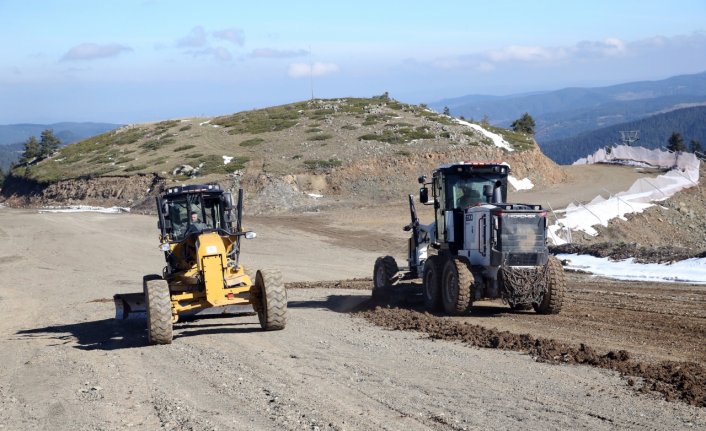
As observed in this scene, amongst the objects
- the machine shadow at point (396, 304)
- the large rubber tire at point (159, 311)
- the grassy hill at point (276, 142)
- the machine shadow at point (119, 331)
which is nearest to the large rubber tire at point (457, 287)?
the machine shadow at point (396, 304)

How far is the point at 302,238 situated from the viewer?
3947cm

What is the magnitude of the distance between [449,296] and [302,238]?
23.2 metres

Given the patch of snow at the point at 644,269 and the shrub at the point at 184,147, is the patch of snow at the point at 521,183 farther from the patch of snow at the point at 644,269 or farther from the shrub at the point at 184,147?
the patch of snow at the point at 644,269

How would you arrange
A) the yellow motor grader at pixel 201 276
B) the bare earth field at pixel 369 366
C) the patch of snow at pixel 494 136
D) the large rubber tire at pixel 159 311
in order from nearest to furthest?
the bare earth field at pixel 369 366
the large rubber tire at pixel 159 311
the yellow motor grader at pixel 201 276
the patch of snow at pixel 494 136

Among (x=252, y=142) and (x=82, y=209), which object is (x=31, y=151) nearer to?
(x=82, y=209)

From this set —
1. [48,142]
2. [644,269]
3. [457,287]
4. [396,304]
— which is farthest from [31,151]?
[457,287]

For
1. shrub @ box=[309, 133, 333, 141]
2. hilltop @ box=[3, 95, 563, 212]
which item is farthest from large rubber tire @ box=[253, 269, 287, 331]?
shrub @ box=[309, 133, 333, 141]

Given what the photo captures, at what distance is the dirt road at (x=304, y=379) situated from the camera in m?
9.27

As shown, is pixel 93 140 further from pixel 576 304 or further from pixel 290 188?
pixel 576 304

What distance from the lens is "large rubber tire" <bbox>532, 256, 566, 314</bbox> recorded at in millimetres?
16062

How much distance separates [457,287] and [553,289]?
1.80 metres

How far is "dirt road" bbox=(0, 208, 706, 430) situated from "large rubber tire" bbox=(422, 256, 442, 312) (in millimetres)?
1218

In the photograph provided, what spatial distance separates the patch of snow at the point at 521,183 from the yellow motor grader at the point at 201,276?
41.4m

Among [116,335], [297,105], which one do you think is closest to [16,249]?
[116,335]
